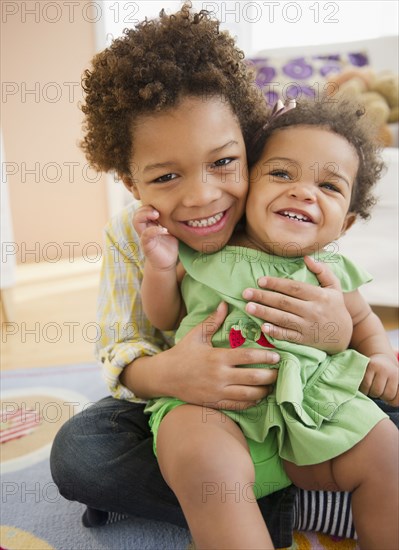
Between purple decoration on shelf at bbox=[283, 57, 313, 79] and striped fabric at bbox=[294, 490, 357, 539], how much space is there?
5.75ft

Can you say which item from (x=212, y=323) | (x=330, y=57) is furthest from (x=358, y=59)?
(x=212, y=323)

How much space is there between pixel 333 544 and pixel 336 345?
30 cm

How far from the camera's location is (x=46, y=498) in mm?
973

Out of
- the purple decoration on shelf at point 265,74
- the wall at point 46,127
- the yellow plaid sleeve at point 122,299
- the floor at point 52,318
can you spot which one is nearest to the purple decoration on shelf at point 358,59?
the purple decoration on shelf at point 265,74

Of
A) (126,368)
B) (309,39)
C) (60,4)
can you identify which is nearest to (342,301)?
(126,368)

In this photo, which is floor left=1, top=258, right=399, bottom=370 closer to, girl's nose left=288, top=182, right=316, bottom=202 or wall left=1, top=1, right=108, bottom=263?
wall left=1, top=1, right=108, bottom=263

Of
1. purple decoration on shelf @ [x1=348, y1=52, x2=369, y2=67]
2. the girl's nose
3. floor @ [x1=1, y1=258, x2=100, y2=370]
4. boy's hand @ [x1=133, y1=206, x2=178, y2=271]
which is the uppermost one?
purple decoration on shelf @ [x1=348, y1=52, x2=369, y2=67]

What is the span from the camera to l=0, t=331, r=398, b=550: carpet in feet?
2.81

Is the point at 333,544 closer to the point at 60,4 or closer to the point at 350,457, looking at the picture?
the point at 350,457

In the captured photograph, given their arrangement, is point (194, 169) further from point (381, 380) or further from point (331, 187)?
point (381, 380)

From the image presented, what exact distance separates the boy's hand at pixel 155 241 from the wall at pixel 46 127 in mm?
2087

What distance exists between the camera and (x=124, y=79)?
773mm

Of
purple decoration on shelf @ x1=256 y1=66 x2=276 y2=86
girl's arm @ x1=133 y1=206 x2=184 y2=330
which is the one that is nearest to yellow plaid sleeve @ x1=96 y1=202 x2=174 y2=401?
girl's arm @ x1=133 y1=206 x2=184 y2=330

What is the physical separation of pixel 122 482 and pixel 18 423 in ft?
1.61
